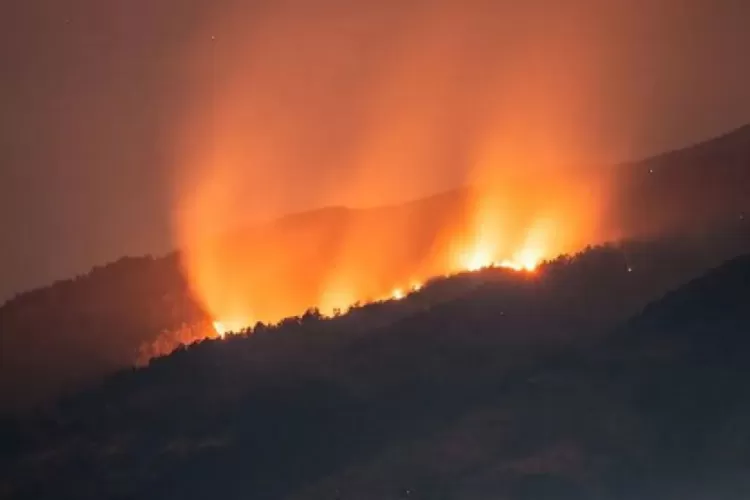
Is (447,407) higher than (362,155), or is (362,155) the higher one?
(362,155)

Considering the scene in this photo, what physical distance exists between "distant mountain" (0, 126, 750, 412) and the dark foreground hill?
3.7 inches

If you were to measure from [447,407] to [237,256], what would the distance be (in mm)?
627

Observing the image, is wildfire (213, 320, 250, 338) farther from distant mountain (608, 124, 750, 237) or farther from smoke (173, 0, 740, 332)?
distant mountain (608, 124, 750, 237)

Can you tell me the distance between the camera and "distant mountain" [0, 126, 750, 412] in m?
2.00

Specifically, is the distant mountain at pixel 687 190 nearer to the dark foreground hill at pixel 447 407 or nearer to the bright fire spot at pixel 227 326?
the dark foreground hill at pixel 447 407

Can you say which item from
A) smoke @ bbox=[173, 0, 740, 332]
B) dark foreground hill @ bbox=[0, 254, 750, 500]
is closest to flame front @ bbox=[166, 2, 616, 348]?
smoke @ bbox=[173, 0, 740, 332]

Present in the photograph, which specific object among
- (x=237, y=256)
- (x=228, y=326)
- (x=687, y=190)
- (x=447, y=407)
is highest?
(x=237, y=256)

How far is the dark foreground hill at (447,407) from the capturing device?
5.85 ft

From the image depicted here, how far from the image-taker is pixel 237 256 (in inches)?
82.5

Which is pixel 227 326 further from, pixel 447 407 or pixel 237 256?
pixel 447 407

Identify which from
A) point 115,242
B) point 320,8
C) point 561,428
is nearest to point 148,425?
point 115,242

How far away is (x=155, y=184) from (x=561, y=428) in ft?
3.58

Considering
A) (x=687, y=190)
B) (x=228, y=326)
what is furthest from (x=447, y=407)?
(x=687, y=190)

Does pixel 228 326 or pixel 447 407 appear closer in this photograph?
pixel 447 407
